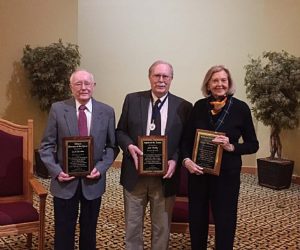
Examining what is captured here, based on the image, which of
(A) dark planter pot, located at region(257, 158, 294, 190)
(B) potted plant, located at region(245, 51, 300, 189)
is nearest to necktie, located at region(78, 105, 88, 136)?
(B) potted plant, located at region(245, 51, 300, 189)

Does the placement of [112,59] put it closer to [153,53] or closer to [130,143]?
[153,53]

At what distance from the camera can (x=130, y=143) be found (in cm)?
293

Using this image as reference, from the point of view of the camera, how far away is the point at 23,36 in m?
6.43

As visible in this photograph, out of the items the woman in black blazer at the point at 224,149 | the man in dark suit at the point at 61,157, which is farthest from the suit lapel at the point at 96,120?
the woman in black blazer at the point at 224,149

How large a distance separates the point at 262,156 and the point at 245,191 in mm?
1257

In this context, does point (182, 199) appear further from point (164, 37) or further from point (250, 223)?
point (164, 37)

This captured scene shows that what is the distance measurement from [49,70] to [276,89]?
3.30 metres

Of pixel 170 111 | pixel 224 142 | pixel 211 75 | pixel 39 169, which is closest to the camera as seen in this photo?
pixel 224 142

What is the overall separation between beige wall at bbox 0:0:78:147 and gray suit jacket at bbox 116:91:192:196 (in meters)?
3.91

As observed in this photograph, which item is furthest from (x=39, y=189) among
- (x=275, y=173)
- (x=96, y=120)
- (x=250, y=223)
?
(x=275, y=173)

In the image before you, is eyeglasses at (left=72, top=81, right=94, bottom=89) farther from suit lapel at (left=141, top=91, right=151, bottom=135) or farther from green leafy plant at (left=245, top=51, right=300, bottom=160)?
green leafy plant at (left=245, top=51, right=300, bottom=160)

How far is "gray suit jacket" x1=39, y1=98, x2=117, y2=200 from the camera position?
287 centimetres

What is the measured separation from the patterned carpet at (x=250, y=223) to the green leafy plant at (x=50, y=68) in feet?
4.32

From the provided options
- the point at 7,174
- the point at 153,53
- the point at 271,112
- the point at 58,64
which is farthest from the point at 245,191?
the point at 7,174
